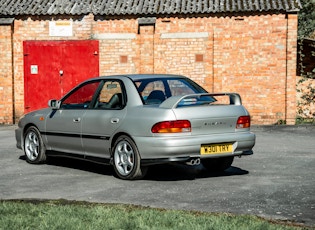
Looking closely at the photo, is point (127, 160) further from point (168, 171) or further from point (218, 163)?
point (218, 163)

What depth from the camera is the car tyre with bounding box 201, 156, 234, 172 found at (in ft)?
32.4

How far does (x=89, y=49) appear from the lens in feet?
67.9

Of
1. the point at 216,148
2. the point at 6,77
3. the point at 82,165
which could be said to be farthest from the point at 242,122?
the point at 6,77

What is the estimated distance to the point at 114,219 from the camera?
20.3 ft

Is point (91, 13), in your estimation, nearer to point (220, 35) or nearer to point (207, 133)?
point (220, 35)

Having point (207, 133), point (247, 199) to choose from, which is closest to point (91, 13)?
point (207, 133)

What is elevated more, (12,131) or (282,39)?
(282,39)

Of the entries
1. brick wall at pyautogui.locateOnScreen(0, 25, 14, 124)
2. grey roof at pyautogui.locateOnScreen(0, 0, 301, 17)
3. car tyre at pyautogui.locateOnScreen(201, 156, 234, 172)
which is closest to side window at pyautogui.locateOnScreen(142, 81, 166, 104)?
car tyre at pyautogui.locateOnScreen(201, 156, 234, 172)

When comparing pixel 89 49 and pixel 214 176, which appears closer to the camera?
pixel 214 176

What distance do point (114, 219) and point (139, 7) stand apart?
15.2 m

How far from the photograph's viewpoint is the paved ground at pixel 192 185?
728 centimetres

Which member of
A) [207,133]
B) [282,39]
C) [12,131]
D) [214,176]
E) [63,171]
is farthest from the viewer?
[282,39]

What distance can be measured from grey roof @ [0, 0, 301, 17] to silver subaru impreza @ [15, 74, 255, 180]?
10.4 meters

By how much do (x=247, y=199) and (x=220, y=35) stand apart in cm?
1306
